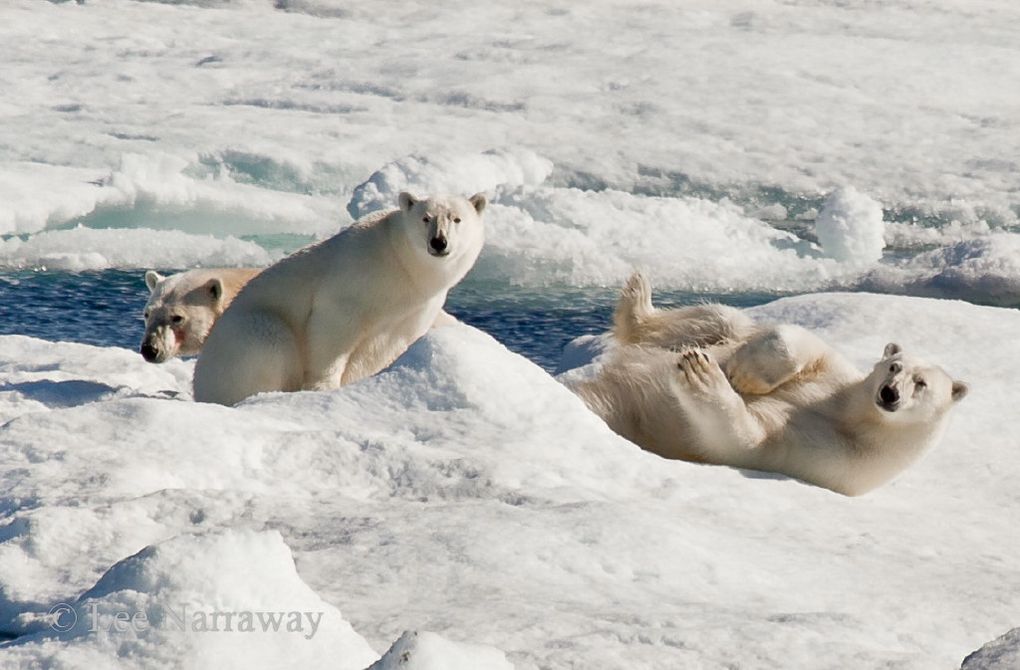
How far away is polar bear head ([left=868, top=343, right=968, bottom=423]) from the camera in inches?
198

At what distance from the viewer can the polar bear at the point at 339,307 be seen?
6094mm

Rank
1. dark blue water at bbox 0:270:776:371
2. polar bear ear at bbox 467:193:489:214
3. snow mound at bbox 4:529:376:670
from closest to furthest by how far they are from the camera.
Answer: snow mound at bbox 4:529:376:670 → polar bear ear at bbox 467:193:489:214 → dark blue water at bbox 0:270:776:371

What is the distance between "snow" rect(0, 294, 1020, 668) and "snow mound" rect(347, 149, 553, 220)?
24.7ft

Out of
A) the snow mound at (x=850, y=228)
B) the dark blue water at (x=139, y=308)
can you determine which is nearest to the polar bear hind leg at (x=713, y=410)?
the dark blue water at (x=139, y=308)

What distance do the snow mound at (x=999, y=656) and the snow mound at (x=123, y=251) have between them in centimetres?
1040

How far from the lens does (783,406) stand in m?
5.33

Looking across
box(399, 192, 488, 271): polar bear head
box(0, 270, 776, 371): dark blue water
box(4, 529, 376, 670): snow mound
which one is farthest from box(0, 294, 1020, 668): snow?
box(0, 270, 776, 371): dark blue water

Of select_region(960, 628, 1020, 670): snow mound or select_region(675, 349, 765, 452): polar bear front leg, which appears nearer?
select_region(960, 628, 1020, 670): snow mound

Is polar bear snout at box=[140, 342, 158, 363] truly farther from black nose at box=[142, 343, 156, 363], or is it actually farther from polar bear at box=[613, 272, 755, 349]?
polar bear at box=[613, 272, 755, 349]

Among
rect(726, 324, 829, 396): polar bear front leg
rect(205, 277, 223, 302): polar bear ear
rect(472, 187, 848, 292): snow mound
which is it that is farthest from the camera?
rect(472, 187, 848, 292): snow mound

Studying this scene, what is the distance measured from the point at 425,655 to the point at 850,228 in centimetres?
1076

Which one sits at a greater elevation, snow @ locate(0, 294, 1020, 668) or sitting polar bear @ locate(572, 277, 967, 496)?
snow @ locate(0, 294, 1020, 668)

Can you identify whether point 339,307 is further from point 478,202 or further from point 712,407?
point 712,407

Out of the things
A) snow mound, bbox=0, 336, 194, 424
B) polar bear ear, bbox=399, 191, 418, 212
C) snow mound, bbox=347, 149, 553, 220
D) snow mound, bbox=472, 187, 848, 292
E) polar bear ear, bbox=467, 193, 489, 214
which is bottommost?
snow mound, bbox=472, 187, 848, 292
